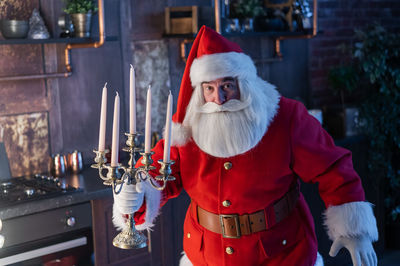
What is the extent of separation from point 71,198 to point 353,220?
4.07 feet

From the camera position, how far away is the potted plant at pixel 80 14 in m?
2.86

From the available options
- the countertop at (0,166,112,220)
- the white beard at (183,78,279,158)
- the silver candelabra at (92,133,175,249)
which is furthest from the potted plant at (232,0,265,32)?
the silver candelabra at (92,133,175,249)

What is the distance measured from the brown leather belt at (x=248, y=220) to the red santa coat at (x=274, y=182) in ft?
0.06

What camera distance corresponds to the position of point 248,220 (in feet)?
6.72

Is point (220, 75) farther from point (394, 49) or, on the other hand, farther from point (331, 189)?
point (394, 49)

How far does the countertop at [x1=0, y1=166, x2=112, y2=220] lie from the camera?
7.89 ft

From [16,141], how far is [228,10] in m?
1.49

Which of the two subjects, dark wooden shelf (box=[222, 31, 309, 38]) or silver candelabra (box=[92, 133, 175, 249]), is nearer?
silver candelabra (box=[92, 133, 175, 249])

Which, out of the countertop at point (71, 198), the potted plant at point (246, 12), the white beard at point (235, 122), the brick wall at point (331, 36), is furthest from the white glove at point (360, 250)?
the brick wall at point (331, 36)

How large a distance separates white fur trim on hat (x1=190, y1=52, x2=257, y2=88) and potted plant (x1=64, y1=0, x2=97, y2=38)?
3.15ft

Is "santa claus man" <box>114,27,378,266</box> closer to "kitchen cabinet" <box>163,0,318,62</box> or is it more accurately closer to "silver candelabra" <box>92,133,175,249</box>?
"silver candelabra" <box>92,133,175,249</box>

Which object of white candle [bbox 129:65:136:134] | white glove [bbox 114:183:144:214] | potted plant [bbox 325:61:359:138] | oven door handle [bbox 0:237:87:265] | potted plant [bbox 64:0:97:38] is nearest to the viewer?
white candle [bbox 129:65:136:134]

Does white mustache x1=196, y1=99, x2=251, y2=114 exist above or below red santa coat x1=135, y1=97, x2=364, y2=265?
above

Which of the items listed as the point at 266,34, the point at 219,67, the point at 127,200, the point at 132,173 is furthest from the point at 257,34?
the point at 132,173
